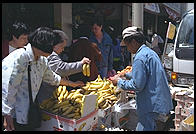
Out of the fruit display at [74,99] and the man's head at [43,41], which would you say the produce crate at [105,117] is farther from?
the man's head at [43,41]

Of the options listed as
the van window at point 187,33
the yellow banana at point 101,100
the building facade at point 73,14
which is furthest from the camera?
the building facade at point 73,14

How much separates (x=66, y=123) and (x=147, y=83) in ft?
3.25

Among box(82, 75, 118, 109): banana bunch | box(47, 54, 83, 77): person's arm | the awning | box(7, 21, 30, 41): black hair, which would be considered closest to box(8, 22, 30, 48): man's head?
box(7, 21, 30, 41): black hair

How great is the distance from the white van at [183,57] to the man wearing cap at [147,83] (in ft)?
6.20

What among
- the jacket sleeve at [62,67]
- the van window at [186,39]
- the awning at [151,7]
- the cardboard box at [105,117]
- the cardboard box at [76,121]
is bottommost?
the cardboard box at [105,117]

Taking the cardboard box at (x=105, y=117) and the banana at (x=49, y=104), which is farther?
the cardboard box at (x=105, y=117)

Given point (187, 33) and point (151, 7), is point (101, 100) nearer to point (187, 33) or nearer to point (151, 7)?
point (187, 33)

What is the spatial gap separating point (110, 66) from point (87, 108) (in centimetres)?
358

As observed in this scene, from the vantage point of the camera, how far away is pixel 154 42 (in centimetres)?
673

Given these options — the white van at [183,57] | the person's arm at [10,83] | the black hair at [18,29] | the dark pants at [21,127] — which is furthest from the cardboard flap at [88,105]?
the white van at [183,57]

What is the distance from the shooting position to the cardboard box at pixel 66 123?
2.42m

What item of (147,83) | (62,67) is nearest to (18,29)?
(62,67)

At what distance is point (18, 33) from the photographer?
10.4ft

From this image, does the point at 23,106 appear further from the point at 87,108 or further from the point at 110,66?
the point at 110,66
